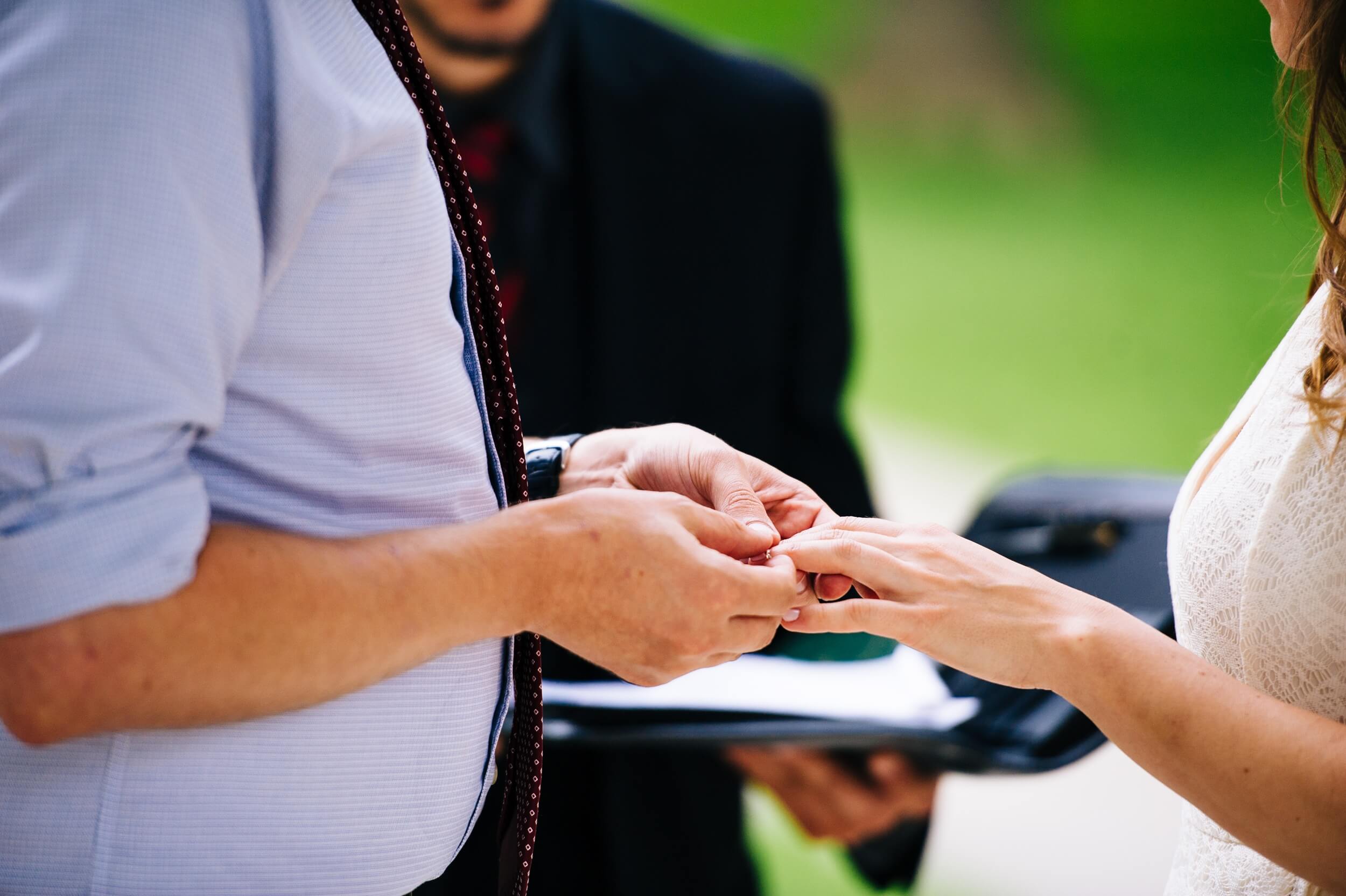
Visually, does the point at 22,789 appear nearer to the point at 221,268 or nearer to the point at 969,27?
the point at 221,268

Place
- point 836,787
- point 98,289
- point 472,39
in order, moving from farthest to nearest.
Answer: point 836,787 < point 472,39 < point 98,289

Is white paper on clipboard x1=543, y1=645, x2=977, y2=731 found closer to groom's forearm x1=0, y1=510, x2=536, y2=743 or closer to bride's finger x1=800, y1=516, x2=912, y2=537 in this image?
bride's finger x1=800, y1=516, x2=912, y2=537

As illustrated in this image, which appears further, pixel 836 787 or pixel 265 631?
pixel 836 787

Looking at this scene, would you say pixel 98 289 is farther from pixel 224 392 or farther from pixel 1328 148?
pixel 1328 148

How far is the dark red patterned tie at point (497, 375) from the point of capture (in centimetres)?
86

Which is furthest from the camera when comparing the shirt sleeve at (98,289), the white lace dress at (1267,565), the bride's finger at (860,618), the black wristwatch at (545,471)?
the black wristwatch at (545,471)

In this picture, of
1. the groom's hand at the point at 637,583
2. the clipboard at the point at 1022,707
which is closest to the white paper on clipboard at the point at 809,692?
the clipboard at the point at 1022,707

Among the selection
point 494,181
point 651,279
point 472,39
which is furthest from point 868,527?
point 472,39

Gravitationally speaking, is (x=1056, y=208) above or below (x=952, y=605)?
above

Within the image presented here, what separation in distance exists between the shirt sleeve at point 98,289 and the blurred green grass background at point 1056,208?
1583mm

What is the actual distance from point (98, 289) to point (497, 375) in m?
0.37

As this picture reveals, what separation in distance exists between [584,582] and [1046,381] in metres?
1.55

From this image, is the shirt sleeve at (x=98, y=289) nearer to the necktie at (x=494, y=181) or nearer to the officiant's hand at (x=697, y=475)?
the officiant's hand at (x=697, y=475)

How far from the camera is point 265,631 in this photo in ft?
2.26
